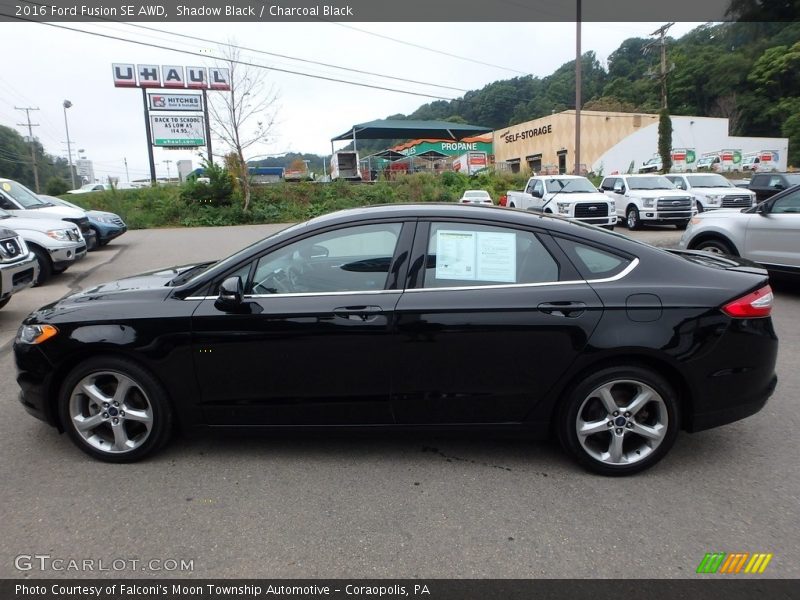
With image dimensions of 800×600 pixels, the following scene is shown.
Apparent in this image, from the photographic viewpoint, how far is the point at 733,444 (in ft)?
11.8

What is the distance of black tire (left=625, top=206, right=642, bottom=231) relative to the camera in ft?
57.0

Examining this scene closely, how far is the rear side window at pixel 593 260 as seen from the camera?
10.4 ft

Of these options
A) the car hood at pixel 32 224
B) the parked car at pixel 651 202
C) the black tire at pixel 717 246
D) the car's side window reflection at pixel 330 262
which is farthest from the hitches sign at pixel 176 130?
the car's side window reflection at pixel 330 262

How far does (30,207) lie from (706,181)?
21.0 metres

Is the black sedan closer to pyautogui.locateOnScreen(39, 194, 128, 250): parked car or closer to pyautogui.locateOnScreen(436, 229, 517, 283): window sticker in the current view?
pyautogui.locateOnScreen(436, 229, 517, 283): window sticker

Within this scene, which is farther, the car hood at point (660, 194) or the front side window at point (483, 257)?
the car hood at point (660, 194)

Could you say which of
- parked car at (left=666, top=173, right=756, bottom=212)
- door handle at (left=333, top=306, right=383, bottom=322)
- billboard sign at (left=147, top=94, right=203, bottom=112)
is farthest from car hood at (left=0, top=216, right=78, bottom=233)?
billboard sign at (left=147, top=94, right=203, bottom=112)

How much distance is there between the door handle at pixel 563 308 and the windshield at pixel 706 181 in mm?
19859

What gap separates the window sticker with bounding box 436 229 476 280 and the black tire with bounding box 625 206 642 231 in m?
15.8

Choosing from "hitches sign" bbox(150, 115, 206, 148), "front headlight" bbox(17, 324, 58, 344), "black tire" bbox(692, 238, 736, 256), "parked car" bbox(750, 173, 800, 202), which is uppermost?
"hitches sign" bbox(150, 115, 206, 148)

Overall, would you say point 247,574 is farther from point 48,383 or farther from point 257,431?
point 48,383

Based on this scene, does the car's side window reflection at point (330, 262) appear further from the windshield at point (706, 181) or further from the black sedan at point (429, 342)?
the windshield at point (706, 181)

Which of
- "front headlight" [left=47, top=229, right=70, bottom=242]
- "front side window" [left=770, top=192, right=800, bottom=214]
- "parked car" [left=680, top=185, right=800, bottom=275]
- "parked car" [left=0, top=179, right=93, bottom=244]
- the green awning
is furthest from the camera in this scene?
the green awning
